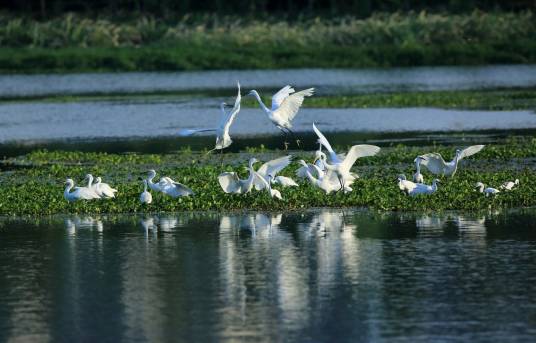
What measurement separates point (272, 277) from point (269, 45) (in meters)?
42.6

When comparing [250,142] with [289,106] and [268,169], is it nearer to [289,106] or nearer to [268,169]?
[289,106]

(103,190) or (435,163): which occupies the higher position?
(435,163)

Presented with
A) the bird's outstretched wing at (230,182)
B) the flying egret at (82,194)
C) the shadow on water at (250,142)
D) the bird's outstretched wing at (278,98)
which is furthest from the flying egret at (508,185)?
the shadow on water at (250,142)

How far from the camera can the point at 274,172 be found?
71.3ft

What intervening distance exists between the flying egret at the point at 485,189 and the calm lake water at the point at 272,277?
0.74 meters

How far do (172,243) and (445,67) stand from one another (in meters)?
39.5

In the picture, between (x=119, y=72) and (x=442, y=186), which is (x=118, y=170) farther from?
(x=119, y=72)

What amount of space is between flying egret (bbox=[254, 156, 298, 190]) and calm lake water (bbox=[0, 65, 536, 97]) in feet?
84.6

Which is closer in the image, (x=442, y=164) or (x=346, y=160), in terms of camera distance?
(x=346, y=160)

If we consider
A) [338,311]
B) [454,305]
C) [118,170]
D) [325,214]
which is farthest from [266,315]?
[118,170]

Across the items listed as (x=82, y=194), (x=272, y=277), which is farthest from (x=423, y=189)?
(x=272, y=277)

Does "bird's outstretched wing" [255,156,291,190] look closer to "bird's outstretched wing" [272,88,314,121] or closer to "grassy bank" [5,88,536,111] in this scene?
"bird's outstretched wing" [272,88,314,121]

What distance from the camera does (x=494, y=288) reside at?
15.4m

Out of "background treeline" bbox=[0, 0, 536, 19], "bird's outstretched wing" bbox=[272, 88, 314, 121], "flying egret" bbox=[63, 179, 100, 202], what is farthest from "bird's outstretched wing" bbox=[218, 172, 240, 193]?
"background treeline" bbox=[0, 0, 536, 19]
